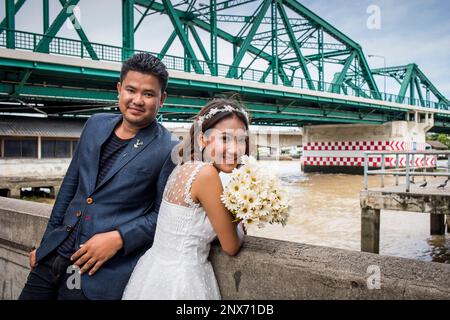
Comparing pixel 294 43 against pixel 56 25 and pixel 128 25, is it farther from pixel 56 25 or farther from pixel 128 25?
pixel 56 25

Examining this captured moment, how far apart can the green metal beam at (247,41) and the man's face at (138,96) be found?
57.0ft

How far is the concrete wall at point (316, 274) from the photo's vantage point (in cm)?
136

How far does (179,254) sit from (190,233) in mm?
105

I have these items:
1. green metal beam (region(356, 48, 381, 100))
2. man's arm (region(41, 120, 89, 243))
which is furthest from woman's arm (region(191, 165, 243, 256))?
green metal beam (region(356, 48, 381, 100))

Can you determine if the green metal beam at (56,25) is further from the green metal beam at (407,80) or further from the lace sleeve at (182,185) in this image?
the green metal beam at (407,80)

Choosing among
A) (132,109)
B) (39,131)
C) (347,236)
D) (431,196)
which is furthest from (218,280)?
(39,131)

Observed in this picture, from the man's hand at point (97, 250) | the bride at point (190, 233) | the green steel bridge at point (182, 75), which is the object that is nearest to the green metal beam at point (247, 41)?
the green steel bridge at point (182, 75)

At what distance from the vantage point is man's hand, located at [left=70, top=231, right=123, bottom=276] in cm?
162

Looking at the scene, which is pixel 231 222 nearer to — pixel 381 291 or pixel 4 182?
pixel 381 291

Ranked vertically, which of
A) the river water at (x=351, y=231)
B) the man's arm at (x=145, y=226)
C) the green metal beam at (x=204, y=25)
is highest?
the green metal beam at (x=204, y=25)

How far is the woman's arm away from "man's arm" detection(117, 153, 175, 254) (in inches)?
9.8

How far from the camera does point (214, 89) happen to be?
17344 mm

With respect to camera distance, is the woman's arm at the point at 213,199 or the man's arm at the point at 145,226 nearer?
the woman's arm at the point at 213,199

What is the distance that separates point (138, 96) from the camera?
180 cm
